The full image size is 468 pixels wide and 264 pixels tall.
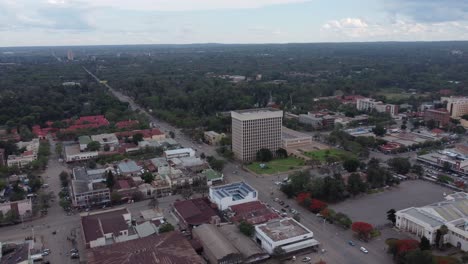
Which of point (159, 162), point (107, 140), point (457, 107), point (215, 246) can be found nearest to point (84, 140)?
point (107, 140)

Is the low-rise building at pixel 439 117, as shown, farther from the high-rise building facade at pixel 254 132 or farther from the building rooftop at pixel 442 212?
the building rooftop at pixel 442 212

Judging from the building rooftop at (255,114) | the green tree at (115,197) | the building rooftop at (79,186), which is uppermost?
the building rooftop at (255,114)

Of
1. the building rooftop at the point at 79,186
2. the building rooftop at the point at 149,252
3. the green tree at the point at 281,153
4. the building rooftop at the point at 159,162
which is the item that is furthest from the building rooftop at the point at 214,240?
the green tree at the point at 281,153

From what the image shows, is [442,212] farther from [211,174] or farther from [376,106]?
[376,106]

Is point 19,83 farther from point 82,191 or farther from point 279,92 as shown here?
point 82,191

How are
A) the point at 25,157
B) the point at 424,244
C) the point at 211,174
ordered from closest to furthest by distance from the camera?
the point at 424,244 → the point at 211,174 → the point at 25,157

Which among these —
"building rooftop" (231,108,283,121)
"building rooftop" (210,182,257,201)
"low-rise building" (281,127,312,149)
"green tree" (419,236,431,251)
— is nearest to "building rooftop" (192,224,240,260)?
"building rooftop" (210,182,257,201)

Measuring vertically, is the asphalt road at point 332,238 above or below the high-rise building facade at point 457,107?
below

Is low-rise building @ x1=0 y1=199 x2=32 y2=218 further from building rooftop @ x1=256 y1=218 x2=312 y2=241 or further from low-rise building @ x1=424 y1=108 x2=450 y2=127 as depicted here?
low-rise building @ x1=424 y1=108 x2=450 y2=127
